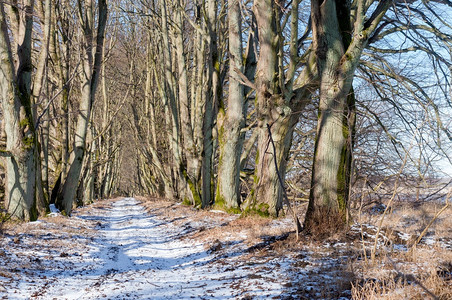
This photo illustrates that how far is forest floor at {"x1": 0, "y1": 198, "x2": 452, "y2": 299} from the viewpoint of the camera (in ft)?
13.0

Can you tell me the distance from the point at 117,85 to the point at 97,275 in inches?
883

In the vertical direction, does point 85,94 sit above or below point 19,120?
above

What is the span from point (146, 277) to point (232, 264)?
1.27m

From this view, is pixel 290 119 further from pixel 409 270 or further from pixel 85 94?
pixel 85 94

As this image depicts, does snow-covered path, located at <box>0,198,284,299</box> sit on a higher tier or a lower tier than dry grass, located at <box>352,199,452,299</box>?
lower

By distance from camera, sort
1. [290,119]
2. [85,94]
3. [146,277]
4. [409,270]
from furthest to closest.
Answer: [85,94] → [290,119] → [146,277] → [409,270]

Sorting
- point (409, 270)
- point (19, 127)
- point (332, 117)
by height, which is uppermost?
point (19, 127)

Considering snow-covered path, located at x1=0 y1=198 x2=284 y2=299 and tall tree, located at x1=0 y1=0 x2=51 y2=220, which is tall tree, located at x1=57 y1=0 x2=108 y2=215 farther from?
snow-covered path, located at x1=0 y1=198 x2=284 y2=299

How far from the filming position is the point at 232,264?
18.3 ft

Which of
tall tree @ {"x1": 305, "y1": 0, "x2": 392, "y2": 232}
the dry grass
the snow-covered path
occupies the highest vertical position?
tall tree @ {"x1": 305, "y1": 0, "x2": 392, "y2": 232}

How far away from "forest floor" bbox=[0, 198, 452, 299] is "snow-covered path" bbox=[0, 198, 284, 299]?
0.05 feet

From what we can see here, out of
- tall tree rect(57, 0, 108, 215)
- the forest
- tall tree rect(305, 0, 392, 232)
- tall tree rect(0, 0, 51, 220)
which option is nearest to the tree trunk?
the forest

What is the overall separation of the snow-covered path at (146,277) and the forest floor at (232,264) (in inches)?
0.6

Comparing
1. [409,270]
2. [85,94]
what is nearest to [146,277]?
[409,270]
